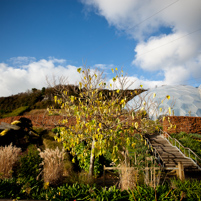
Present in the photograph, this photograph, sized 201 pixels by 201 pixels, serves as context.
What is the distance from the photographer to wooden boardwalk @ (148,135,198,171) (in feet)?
36.4

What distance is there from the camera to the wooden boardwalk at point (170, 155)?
437 inches

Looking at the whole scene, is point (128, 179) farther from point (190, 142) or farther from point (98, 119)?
point (190, 142)

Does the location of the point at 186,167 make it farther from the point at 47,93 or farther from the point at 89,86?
the point at 47,93

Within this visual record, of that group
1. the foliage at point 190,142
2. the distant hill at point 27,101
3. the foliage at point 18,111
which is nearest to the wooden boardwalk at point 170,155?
the foliage at point 190,142

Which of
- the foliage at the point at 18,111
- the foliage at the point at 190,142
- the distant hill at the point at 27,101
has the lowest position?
the foliage at the point at 190,142

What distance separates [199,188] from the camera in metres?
4.06

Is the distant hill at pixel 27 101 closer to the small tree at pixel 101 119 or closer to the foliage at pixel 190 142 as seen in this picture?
the foliage at pixel 190 142

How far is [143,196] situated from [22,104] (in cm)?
2943

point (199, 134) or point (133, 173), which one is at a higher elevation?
point (199, 134)

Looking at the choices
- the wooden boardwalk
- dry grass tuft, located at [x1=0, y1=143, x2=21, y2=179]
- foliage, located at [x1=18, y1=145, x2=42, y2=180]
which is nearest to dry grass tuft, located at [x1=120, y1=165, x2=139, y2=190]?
foliage, located at [x1=18, y1=145, x2=42, y2=180]

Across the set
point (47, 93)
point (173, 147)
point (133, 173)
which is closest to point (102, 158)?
point (133, 173)

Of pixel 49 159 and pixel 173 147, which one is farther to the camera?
pixel 173 147

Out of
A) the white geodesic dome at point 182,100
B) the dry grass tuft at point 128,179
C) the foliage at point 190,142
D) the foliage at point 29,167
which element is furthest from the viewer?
the white geodesic dome at point 182,100

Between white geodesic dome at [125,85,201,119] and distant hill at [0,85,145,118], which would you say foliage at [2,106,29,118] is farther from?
white geodesic dome at [125,85,201,119]
